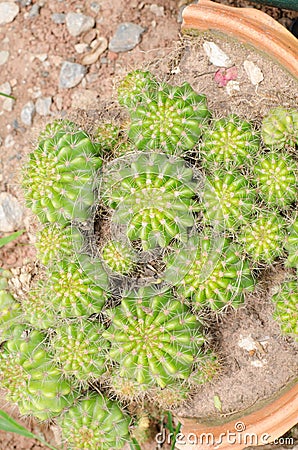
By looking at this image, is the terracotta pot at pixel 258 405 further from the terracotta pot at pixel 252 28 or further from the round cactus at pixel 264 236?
the round cactus at pixel 264 236

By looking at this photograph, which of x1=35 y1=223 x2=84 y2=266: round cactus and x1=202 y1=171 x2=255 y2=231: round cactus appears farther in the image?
x1=35 y1=223 x2=84 y2=266: round cactus

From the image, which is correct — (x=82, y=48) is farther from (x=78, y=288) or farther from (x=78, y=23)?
(x=78, y=288)

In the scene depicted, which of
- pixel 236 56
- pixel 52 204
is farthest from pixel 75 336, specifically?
pixel 236 56

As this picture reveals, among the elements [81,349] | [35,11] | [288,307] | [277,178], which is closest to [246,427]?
[288,307]

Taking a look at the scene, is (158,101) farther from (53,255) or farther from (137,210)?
(53,255)

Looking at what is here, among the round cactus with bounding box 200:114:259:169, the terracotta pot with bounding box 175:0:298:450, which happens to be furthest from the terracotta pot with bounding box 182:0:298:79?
the round cactus with bounding box 200:114:259:169

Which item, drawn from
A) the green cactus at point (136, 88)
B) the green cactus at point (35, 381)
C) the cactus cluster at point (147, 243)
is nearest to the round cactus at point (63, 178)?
the cactus cluster at point (147, 243)

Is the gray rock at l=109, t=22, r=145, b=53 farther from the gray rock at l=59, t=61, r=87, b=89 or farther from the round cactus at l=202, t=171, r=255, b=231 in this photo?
the round cactus at l=202, t=171, r=255, b=231
